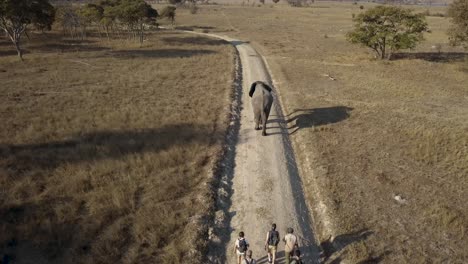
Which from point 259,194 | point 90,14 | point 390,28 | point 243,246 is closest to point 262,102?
point 259,194

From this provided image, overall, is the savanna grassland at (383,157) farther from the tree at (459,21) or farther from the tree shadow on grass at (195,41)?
the tree shadow on grass at (195,41)

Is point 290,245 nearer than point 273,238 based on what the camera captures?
Yes


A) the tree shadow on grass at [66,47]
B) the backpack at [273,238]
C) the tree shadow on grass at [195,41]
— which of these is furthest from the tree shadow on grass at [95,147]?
the tree shadow on grass at [195,41]

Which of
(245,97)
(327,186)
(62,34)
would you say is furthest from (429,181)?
(62,34)

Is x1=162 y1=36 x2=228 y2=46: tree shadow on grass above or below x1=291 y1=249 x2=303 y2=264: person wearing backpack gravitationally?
above

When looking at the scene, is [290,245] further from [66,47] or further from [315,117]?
[66,47]

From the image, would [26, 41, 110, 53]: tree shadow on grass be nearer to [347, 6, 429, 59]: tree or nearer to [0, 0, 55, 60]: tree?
[0, 0, 55, 60]: tree

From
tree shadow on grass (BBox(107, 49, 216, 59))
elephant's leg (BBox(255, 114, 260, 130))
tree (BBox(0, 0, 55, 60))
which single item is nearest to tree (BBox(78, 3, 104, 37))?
tree (BBox(0, 0, 55, 60))
